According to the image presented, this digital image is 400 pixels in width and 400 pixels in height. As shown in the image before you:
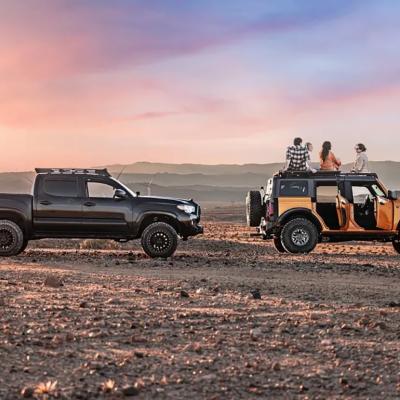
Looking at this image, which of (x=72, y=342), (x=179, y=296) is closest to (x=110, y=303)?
(x=179, y=296)

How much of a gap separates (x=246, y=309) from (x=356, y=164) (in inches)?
416

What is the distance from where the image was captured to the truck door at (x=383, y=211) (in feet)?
58.4

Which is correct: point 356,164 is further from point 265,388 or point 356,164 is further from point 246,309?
point 265,388

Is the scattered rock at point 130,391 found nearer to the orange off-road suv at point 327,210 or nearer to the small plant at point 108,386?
the small plant at point 108,386

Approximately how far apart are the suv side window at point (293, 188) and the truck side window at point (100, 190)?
4332mm

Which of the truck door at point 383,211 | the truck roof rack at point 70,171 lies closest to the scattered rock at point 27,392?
the truck roof rack at point 70,171

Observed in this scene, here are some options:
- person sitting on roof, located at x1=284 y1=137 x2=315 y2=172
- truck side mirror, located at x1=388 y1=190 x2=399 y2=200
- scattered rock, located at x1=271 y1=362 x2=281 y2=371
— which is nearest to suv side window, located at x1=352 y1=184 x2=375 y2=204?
truck side mirror, located at x1=388 y1=190 x2=399 y2=200

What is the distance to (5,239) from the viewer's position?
16797mm

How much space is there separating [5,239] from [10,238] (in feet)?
0.40

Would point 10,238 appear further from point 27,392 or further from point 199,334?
point 27,392

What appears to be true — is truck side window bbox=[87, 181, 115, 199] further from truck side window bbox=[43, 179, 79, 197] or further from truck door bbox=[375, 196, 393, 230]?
truck door bbox=[375, 196, 393, 230]

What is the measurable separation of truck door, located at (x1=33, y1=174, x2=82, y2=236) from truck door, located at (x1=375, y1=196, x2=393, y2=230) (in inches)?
293

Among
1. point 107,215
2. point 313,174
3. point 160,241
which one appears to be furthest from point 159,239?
point 313,174

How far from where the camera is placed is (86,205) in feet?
56.1
